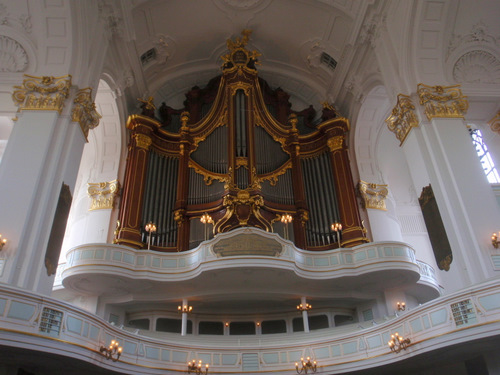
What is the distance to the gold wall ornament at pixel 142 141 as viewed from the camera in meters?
18.1

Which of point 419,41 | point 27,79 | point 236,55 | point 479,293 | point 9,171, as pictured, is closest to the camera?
point 479,293

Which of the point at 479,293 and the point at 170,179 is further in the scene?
the point at 170,179

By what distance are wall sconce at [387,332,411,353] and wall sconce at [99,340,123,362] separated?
6489 mm

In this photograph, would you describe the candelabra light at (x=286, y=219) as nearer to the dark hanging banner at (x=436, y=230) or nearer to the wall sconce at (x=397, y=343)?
the dark hanging banner at (x=436, y=230)

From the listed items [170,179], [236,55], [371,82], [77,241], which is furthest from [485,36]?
[77,241]

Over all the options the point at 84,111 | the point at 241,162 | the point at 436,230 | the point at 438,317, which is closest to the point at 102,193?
the point at 241,162

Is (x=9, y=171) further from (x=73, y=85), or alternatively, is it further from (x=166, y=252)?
(x=166, y=252)

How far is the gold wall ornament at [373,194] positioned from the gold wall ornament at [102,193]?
33.5 feet

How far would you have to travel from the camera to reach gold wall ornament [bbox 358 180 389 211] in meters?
18.5

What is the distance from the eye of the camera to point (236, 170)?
17078 mm

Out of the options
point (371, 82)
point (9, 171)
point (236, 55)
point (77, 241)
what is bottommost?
point (9, 171)

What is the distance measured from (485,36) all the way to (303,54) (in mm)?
8468

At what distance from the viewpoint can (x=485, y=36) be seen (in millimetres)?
14477

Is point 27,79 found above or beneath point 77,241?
above
